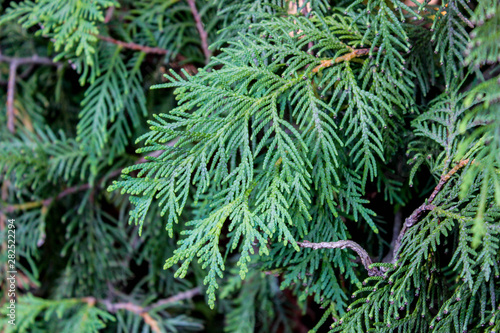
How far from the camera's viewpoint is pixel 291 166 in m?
0.71

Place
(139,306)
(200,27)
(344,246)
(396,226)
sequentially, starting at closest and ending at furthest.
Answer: (344,246), (396,226), (200,27), (139,306)

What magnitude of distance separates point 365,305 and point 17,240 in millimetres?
1152

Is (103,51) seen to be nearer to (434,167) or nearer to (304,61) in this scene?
(304,61)

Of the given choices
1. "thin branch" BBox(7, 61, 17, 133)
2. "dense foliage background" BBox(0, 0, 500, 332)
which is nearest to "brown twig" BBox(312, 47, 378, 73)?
"dense foliage background" BBox(0, 0, 500, 332)

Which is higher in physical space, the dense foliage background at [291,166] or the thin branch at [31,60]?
the thin branch at [31,60]

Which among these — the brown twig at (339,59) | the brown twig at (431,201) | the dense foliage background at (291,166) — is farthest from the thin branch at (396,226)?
the brown twig at (339,59)

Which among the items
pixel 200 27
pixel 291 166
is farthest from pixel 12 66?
pixel 291 166

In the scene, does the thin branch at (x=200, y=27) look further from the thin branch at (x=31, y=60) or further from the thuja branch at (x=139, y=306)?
the thuja branch at (x=139, y=306)

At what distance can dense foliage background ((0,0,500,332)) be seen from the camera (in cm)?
67

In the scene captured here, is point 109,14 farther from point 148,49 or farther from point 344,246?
point 344,246

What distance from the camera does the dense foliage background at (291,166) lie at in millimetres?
666

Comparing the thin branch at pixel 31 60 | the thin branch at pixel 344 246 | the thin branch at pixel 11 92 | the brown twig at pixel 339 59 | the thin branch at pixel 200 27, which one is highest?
the thin branch at pixel 31 60

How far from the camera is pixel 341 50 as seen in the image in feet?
2.43

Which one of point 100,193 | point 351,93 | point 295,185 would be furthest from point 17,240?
point 351,93
